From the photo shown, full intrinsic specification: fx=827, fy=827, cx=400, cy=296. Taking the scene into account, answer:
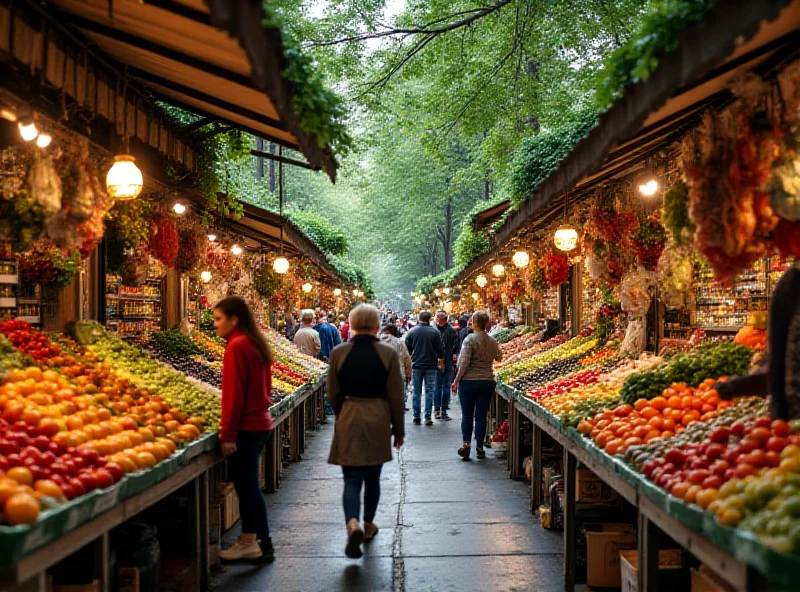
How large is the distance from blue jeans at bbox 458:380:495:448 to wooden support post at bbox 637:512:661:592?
273 inches

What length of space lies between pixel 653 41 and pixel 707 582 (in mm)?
2692

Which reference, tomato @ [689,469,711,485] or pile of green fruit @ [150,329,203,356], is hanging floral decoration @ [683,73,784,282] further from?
pile of green fruit @ [150,329,203,356]

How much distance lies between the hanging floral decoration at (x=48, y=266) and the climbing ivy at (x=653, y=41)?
16.8 ft

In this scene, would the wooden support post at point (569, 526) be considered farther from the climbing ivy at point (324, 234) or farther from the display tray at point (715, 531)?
the climbing ivy at point (324, 234)

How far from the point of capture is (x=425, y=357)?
15.1 m

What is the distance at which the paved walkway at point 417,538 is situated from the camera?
621cm

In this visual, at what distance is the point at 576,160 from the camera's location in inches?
229

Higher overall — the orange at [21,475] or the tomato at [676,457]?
the orange at [21,475]

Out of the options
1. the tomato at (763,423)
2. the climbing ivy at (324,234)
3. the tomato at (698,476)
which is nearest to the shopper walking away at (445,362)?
the climbing ivy at (324,234)

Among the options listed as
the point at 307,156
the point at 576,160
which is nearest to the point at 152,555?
the point at 307,156

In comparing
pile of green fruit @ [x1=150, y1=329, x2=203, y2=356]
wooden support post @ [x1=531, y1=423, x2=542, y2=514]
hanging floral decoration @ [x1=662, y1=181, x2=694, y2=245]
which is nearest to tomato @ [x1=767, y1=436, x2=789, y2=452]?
hanging floral decoration @ [x1=662, y1=181, x2=694, y2=245]

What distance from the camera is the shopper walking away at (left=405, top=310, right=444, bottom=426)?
15.1 metres

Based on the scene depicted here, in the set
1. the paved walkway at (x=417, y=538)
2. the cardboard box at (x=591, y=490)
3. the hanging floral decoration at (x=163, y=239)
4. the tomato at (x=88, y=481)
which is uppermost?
the hanging floral decoration at (x=163, y=239)

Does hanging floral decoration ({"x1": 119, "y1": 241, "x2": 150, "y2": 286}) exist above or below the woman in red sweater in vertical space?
above
